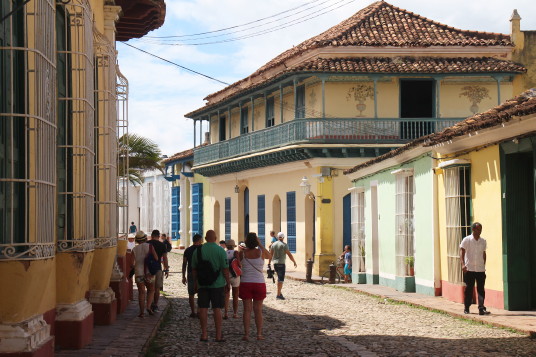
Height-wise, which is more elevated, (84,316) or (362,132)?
(362,132)

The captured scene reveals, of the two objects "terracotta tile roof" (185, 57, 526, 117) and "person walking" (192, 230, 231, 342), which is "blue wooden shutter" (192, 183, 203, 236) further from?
"person walking" (192, 230, 231, 342)

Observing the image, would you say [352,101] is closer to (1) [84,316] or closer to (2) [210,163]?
(2) [210,163]

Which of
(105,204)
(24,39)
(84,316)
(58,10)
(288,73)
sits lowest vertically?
(84,316)

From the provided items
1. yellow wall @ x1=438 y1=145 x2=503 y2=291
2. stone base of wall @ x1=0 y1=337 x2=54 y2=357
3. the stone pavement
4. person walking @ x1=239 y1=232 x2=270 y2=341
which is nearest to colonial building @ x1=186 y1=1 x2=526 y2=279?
yellow wall @ x1=438 y1=145 x2=503 y2=291

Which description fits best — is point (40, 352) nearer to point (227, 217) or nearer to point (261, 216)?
point (261, 216)

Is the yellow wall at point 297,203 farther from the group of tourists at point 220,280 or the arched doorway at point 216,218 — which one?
the group of tourists at point 220,280

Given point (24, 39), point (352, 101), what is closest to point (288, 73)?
point (352, 101)

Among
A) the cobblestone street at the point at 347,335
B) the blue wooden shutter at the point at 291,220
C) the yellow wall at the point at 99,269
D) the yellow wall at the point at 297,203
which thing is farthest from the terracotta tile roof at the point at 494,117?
the blue wooden shutter at the point at 291,220

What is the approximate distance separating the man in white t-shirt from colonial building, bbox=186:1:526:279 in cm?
1557

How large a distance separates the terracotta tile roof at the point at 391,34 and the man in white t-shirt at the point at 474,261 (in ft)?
57.1

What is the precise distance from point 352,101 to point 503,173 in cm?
1676

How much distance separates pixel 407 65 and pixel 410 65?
0.10 m

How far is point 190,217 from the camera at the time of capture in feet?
165

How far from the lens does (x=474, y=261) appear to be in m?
15.4
